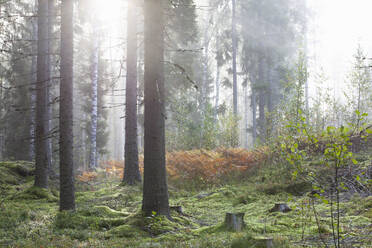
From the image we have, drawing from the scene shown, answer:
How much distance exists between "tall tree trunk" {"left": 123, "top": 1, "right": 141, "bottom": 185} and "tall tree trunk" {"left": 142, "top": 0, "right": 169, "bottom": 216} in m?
5.51

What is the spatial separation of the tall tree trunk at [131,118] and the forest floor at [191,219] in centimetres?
63

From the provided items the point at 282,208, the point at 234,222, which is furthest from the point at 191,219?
the point at 282,208

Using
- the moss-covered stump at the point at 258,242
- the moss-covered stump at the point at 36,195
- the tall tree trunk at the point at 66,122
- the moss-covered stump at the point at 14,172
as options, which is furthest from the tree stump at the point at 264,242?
the moss-covered stump at the point at 14,172

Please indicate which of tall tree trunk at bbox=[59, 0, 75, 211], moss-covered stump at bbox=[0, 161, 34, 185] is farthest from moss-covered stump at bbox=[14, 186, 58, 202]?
tall tree trunk at bbox=[59, 0, 75, 211]

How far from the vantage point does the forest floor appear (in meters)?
4.41

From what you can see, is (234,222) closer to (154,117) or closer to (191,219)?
(191,219)

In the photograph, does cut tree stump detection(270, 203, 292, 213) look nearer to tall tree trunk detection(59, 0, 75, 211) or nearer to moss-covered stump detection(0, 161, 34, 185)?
tall tree trunk detection(59, 0, 75, 211)

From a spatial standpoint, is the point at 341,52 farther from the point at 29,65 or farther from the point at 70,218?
the point at 70,218

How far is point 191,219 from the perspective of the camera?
6621 millimetres

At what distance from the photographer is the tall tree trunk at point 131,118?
1129cm

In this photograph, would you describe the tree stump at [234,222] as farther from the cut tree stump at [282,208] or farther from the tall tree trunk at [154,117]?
the cut tree stump at [282,208]

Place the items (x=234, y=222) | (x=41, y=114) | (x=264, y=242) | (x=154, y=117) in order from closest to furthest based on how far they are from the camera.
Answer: (x=264, y=242) → (x=234, y=222) → (x=154, y=117) → (x=41, y=114)

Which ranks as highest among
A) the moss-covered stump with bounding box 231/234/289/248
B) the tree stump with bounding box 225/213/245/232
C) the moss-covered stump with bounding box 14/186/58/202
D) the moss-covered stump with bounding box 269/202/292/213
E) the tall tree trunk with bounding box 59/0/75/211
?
the tall tree trunk with bounding box 59/0/75/211

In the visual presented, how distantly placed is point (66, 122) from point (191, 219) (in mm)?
3433
